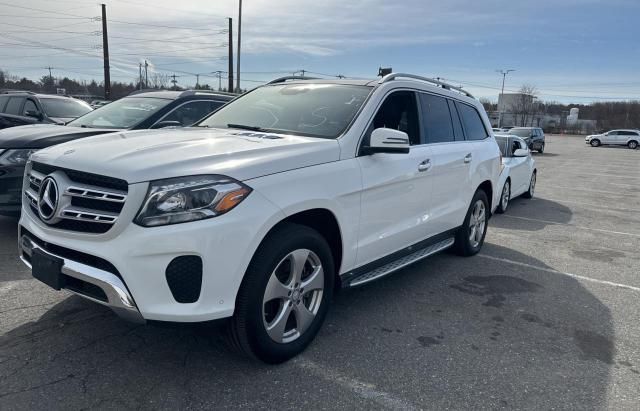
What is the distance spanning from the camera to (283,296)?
308cm

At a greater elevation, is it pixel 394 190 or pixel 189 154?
pixel 189 154

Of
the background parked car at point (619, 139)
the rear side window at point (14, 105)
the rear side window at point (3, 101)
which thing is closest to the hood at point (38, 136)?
the rear side window at point (14, 105)

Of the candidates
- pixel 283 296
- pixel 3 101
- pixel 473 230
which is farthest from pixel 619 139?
pixel 283 296

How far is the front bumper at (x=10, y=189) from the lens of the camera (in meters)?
5.17

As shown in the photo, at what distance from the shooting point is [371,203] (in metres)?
3.67

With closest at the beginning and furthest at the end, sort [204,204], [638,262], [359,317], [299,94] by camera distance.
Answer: [204,204], [359,317], [299,94], [638,262]

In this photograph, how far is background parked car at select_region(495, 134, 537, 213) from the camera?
932 cm

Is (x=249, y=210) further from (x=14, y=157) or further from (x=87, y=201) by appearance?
(x=14, y=157)

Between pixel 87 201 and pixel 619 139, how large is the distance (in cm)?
5377

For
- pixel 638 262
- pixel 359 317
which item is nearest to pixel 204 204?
pixel 359 317

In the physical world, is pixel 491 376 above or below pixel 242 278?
below

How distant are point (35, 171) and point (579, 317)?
443cm

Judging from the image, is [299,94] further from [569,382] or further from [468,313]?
[569,382]

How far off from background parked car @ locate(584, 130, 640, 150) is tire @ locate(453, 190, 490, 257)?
4860cm
